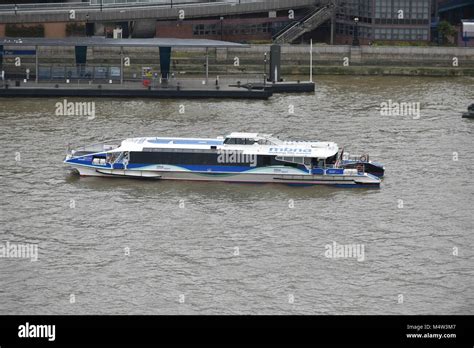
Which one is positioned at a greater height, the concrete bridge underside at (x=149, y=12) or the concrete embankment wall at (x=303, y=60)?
the concrete bridge underside at (x=149, y=12)

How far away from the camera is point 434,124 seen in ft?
208

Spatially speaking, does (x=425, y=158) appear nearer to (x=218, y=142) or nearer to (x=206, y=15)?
(x=218, y=142)

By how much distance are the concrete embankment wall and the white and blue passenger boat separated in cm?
3195

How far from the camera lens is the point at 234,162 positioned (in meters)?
50.9

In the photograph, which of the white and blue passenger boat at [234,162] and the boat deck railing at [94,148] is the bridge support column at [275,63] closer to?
the boat deck railing at [94,148]

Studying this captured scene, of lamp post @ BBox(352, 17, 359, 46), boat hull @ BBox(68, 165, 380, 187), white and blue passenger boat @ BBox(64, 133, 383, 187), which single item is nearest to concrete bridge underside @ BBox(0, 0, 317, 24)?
lamp post @ BBox(352, 17, 359, 46)

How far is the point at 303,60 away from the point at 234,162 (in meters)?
37.0

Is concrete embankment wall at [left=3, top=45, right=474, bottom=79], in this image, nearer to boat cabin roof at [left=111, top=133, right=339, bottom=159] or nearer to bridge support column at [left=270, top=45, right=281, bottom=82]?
bridge support column at [left=270, top=45, right=281, bottom=82]

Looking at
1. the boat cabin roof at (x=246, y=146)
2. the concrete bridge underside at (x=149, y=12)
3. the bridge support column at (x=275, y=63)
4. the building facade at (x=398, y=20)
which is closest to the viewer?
the boat cabin roof at (x=246, y=146)

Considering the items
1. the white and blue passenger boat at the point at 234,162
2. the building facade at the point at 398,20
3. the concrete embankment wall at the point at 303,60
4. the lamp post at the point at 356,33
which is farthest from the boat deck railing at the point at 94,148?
the building facade at the point at 398,20

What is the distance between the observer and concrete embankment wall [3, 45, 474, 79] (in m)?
84.9

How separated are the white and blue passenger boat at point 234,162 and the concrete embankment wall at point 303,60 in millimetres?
31945

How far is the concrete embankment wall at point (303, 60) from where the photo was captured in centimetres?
8488
